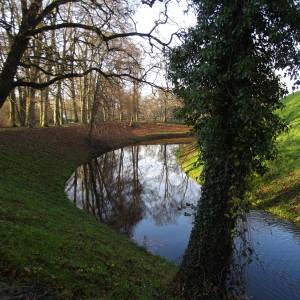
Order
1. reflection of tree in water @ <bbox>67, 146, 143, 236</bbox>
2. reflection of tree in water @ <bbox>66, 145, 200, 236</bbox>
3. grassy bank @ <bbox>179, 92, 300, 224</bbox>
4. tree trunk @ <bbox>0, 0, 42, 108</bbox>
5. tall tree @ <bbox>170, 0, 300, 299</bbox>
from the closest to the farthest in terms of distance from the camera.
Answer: tall tree @ <bbox>170, 0, 300, 299</bbox>, tree trunk @ <bbox>0, 0, 42, 108</bbox>, grassy bank @ <bbox>179, 92, 300, 224</bbox>, reflection of tree in water @ <bbox>67, 146, 143, 236</bbox>, reflection of tree in water @ <bbox>66, 145, 200, 236</bbox>

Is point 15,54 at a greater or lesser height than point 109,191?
greater

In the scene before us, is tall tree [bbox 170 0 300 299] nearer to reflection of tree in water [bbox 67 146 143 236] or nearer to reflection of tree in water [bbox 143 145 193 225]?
reflection of tree in water [bbox 67 146 143 236]

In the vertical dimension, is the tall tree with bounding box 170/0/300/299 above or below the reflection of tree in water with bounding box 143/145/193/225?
above

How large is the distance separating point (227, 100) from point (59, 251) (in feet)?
19.5

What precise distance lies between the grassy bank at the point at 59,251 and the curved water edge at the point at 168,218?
79.0 inches

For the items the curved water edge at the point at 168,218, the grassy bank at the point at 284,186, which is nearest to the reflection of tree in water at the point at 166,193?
the curved water edge at the point at 168,218

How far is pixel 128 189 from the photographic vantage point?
2814cm

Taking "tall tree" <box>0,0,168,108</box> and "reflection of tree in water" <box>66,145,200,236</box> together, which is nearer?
"tall tree" <box>0,0,168,108</box>

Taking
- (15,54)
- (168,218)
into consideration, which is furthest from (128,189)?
(15,54)

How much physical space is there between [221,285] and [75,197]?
15.8 metres

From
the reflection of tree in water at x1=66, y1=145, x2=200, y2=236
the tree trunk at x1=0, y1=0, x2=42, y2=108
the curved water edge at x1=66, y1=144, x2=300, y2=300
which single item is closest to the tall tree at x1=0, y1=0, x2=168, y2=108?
the tree trunk at x1=0, y1=0, x2=42, y2=108

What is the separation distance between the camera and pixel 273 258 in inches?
602

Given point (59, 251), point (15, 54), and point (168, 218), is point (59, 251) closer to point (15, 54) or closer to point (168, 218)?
point (15, 54)

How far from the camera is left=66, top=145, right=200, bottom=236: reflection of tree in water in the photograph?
21.9 meters
